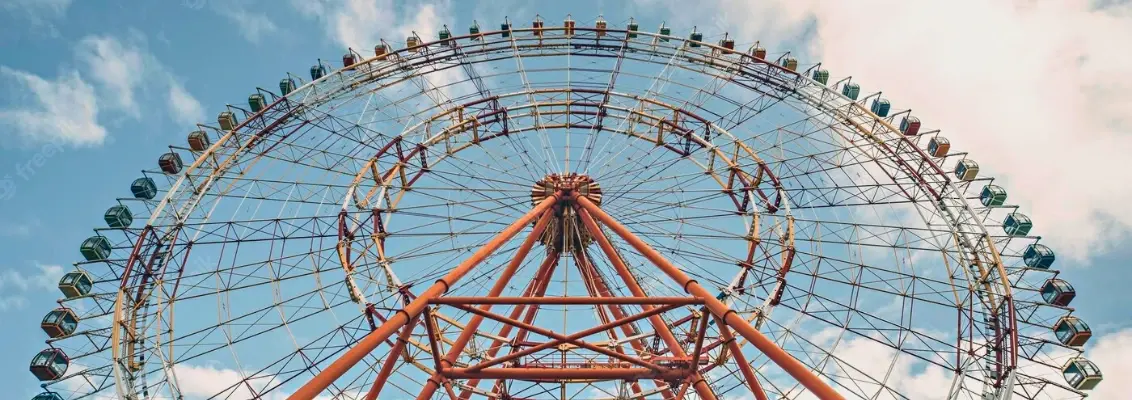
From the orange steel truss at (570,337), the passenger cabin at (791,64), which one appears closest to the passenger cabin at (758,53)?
the passenger cabin at (791,64)

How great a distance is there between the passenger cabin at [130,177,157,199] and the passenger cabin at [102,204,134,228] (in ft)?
3.76

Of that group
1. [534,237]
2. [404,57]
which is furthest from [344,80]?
[534,237]

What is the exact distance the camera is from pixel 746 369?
683 inches

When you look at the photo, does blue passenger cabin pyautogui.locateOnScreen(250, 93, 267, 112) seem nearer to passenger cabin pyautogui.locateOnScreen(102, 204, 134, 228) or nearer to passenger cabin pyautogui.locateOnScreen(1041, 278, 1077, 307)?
passenger cabin pyautogui.locateOnScreen(102, 204, 134, 228)

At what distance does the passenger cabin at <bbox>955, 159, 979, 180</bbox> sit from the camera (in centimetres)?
2852

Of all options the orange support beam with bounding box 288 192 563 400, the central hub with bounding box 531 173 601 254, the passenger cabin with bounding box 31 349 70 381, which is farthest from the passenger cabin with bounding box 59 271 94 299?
the central hub with bounding box 531 173 601 254

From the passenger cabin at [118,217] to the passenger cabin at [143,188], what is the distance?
1.15m

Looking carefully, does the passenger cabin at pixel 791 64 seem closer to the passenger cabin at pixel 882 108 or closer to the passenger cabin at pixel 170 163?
the passenger cabin at pixel 882 108

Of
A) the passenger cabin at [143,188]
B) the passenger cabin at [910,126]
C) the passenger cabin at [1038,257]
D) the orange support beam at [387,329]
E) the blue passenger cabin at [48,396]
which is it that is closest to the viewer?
the orange support beam at [387,329]

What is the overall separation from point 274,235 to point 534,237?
30.4 ft

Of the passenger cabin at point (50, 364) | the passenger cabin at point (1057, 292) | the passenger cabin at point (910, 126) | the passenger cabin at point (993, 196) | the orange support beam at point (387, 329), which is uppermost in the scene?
the passenger cabin at point (910, 126)

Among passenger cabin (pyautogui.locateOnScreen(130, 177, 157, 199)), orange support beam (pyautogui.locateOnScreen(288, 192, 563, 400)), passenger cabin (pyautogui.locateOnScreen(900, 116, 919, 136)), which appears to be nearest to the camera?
orange support beam (pyautogui.locateOnScreen(288, 192, 563, 400))

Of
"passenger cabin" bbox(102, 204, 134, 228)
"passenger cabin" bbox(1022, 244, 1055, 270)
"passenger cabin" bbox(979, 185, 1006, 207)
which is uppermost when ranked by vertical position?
"passenger cabin" bbox(979, 185, 1006, 207)

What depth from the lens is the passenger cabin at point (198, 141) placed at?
29031 millimetres
